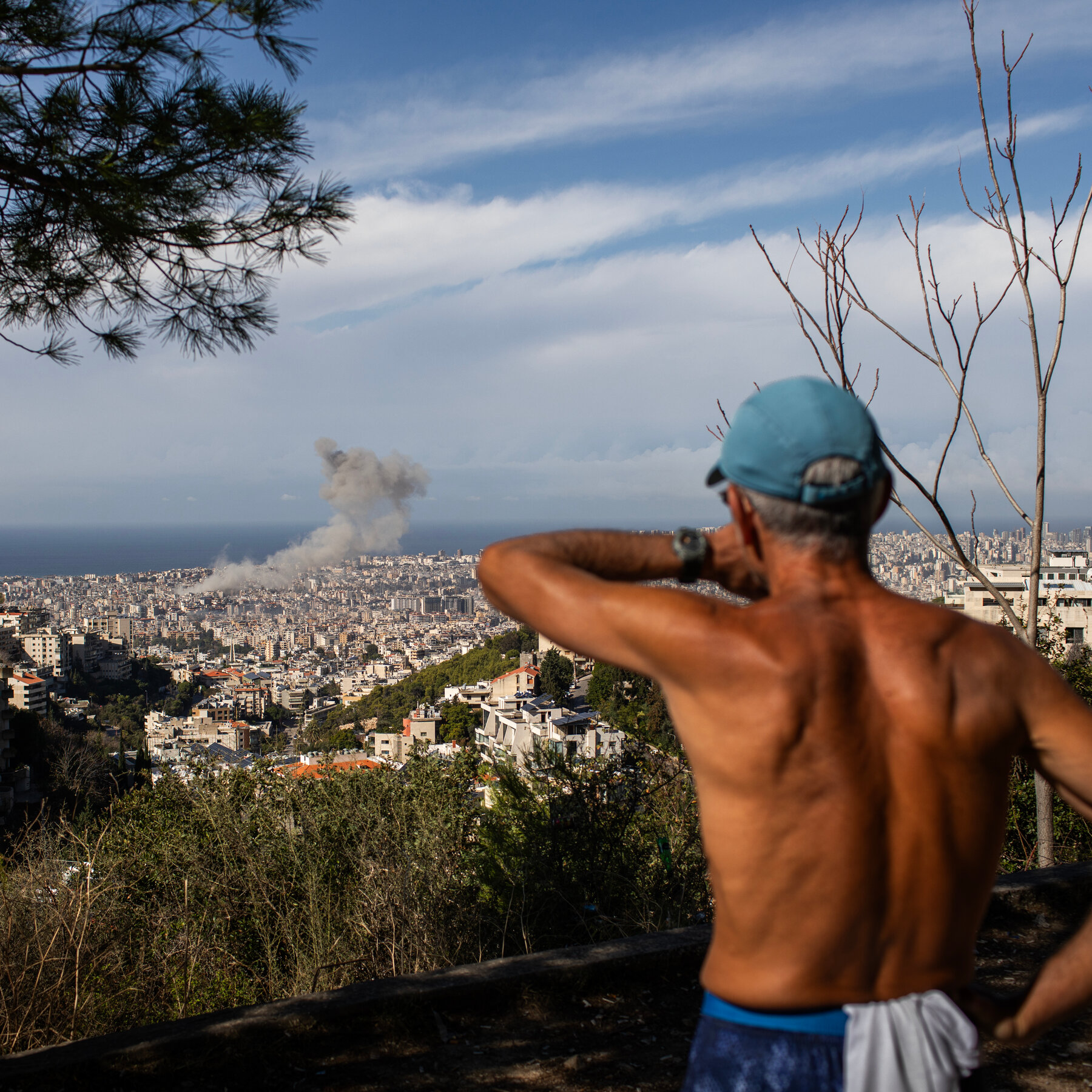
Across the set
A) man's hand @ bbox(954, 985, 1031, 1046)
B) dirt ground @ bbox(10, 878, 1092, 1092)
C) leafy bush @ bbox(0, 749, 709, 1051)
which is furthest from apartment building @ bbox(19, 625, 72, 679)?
man's hand @ bbox(954, 985, 1031, 1046)

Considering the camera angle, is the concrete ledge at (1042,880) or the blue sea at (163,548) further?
the blue sea at (163,548)

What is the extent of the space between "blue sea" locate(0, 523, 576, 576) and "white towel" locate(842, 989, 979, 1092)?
81482 mm

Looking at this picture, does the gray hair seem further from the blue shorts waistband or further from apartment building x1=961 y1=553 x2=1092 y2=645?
apartment building x1=961 y1=553 x2=1092 y2=645

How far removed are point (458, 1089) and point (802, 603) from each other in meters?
1.74

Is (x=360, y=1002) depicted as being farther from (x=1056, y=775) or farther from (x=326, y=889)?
(x=326, y=889)

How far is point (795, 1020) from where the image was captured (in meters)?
0.85

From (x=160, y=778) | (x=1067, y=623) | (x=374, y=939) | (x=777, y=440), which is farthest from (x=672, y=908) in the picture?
(x=1067, y=623)

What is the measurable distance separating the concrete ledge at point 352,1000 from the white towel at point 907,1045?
5.62 ft

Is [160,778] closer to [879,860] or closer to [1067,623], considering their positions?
[879,860]

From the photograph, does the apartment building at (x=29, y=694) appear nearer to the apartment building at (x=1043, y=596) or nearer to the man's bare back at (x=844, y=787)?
the apartment building at (x=1043, y=596)

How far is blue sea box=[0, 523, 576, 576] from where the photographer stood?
110m

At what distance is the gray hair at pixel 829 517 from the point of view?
0.86 m

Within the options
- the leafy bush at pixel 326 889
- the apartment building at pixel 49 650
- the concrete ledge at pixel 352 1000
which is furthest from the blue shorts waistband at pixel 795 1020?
the apartment building at pixel 49 650

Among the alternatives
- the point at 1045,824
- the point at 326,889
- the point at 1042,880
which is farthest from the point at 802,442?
the point at 326,889
